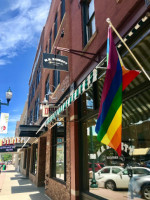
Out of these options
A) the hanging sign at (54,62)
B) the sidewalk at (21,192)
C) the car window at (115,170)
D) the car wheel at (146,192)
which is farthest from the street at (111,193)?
the sidewalk at (21,192)

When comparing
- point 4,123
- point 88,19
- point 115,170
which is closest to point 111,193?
A: point 115,170

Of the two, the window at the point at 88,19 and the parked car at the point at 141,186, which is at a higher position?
the window at the point at 88,19

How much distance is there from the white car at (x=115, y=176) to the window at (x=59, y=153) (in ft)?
10.2

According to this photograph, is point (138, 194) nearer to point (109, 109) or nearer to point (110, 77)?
point (109, 109)

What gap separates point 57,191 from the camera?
8.49 meters

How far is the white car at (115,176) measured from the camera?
12.9ft

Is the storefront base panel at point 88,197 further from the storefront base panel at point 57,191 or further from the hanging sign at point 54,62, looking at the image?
the hanging sign at point 54,62

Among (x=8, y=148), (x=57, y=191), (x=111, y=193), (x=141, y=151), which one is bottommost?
(x=57, y=191)

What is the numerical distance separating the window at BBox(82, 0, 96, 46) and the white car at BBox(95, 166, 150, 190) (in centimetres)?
472

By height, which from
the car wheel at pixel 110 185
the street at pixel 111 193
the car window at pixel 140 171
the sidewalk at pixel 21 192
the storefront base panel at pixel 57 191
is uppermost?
the car window at pixel 140 171

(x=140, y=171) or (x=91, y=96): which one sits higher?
(x=91, y=96)

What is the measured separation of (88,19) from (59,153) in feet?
20.7

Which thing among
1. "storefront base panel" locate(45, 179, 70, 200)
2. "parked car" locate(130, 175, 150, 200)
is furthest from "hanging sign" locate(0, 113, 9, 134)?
"parked car" locate(130, 175, 150, 200)

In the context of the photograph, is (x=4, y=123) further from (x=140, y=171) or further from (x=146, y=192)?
→ (x=146, y=192)
